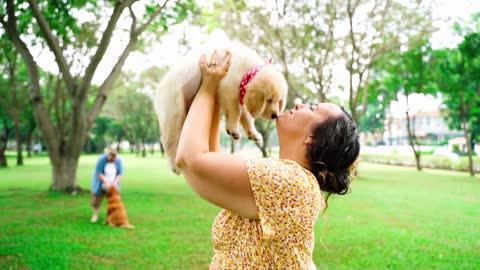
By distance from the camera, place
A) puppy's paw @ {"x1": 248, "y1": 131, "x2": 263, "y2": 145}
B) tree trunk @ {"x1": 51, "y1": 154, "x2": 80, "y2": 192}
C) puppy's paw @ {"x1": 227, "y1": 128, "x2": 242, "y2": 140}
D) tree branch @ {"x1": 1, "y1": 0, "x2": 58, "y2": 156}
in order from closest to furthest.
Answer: puppy's paw @ {"x1": 227, "y1": 128, "x2": 242, "y2": 140}, puppy's paw @ {"x1": 248, "y1": 131, "x2": 263, "y2": 145}, tree branch @ {"x1": 1, "y1": 0, "x2": 58, "y2": 156}, tree trunk @ {"x1": 51, "y1": 154, "x2": 80, "y2": 192}

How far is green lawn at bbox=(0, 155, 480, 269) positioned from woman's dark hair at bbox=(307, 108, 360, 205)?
111 inches

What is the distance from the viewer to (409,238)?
795 centimetres

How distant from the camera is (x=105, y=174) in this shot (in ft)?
29.6

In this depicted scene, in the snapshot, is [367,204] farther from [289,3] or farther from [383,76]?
[383,76]

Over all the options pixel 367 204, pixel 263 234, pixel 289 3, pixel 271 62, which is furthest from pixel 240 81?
pixel 289 3

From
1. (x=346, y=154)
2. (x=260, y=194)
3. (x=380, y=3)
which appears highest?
(x=380, y=3)

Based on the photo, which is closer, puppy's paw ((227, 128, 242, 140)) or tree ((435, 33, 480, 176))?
puppy's paw ((227, 128, 242, 140))

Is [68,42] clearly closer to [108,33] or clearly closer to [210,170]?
[108,33]

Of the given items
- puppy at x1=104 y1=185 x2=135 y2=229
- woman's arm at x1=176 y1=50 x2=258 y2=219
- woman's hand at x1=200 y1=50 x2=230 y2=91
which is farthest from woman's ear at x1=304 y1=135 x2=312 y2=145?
puppy at x1=104 y1=185 x2=135 y2=229

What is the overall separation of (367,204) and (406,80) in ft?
45.6

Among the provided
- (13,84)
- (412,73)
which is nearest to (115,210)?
(13,84)

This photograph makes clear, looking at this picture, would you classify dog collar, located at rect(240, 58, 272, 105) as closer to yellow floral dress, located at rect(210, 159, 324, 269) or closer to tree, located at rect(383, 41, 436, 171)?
yellow floral dress, located at rect(210, 159, 324, 269)

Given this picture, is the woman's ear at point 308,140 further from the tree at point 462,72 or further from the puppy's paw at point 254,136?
the tree at point 462,72

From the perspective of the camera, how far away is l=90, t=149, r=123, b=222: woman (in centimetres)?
893
